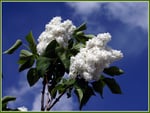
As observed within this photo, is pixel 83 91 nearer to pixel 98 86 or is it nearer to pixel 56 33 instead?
pixel 98 86

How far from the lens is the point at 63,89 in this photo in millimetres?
2270

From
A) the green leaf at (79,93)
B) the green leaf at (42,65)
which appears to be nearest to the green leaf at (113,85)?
the green leaf at (79,93)

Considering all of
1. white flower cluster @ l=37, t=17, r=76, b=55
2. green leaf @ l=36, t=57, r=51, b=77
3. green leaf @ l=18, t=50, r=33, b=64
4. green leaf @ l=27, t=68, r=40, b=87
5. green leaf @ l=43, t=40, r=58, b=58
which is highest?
white flower cluster @ l=37, t=17, r=76, b=55

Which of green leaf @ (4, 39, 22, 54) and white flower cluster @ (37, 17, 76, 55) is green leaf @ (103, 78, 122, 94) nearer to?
white flower cluster @ (37, 17, 76, 55)

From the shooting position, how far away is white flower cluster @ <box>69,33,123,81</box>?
2273mm

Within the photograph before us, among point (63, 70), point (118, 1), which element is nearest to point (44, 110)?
point (63, 70)

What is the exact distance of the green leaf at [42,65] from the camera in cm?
236

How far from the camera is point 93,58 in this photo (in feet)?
7.45

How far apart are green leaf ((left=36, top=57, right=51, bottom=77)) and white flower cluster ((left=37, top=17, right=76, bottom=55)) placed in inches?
3.0

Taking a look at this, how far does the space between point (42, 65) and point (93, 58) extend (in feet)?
0.85

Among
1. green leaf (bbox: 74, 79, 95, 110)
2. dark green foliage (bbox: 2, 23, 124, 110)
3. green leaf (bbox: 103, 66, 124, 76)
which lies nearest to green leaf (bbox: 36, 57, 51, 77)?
dark green foliage (bbox: 2, 23, 124, 110)

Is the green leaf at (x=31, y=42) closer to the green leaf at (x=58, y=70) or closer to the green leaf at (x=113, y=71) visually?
the green leaf at (x=58, y=70)

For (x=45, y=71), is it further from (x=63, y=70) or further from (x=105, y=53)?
(x=105, y=53)

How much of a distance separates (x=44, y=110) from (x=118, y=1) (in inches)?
30.5
